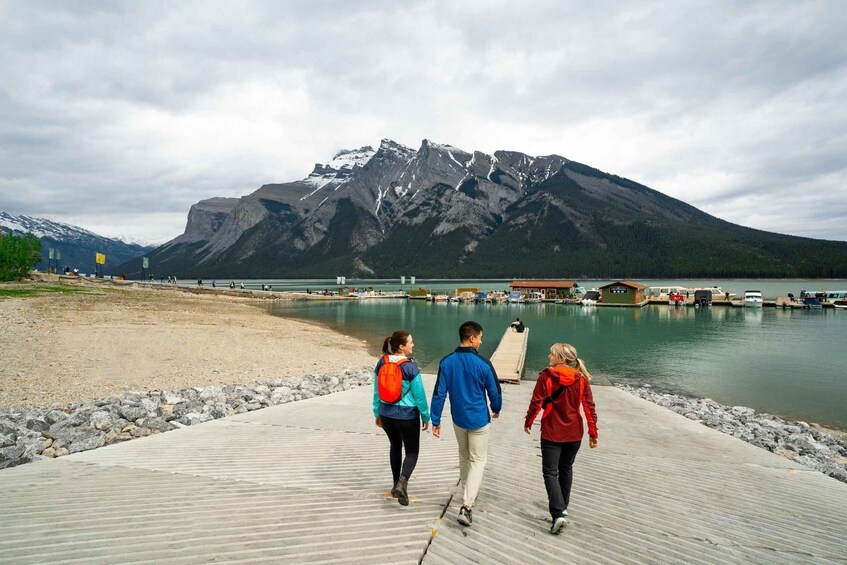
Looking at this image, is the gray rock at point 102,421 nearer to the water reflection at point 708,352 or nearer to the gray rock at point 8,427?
the gray rock at point 8,427

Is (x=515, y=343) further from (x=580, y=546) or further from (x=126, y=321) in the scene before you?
(x=126, y=321)

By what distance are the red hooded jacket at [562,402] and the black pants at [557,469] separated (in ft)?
0.40

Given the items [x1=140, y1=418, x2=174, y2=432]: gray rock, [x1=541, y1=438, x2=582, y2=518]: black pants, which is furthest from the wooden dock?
[x1=140, y1=418, x2=174, y2=432]: gray rock

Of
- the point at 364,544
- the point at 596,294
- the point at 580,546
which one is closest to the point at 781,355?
the point at 580,546

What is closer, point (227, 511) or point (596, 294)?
point (227, 511)

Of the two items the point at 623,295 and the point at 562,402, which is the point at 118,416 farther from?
the point at 623,295

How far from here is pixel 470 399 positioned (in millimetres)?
4824

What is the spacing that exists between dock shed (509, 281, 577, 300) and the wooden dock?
197 ft

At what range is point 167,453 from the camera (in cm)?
689

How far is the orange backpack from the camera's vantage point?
5.05 meters

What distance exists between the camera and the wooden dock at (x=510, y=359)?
57.3 feet

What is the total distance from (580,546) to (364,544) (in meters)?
2.29

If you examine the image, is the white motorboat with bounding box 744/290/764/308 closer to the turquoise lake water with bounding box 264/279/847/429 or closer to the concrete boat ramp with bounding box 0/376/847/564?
the turquoise lake water with bounding box 264/279/847/429

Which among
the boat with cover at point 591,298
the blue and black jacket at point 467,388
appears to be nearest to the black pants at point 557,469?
the blue and black jacket at point 467,388
